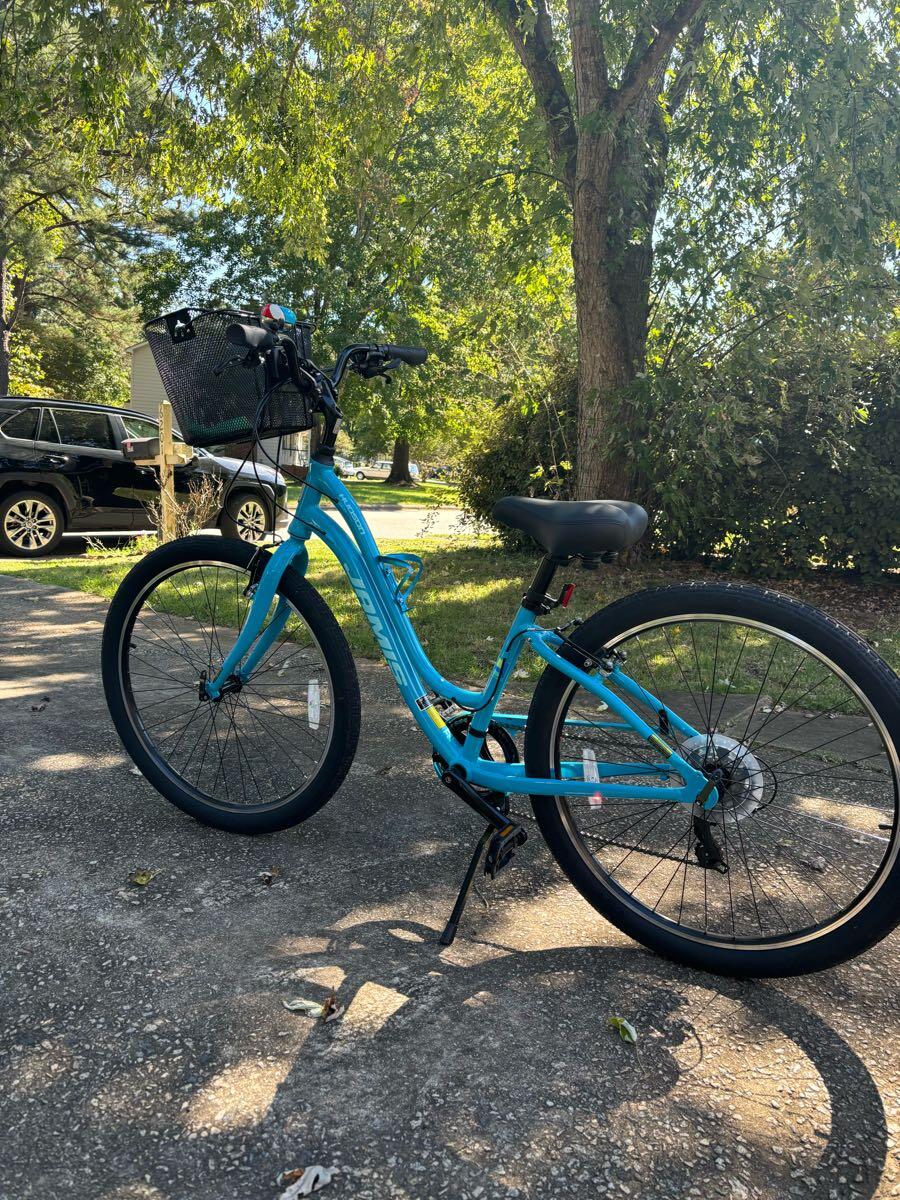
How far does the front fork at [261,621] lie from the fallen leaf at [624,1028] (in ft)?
5.05

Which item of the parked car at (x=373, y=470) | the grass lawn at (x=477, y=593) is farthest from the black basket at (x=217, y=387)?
the parked car at (x=373, y=470)

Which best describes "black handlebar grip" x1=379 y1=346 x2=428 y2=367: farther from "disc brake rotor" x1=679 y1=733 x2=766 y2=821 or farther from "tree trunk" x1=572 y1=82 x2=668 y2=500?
"tree trunk" x1=572 y1=82 x2=668 y2=500

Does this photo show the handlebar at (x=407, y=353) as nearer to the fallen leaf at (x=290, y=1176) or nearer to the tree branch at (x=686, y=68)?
the fallen leaf at (x=290, y=1176)

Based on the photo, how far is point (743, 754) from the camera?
2.27 m

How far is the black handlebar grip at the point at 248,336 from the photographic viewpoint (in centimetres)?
251

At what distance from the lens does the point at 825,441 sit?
779 cm

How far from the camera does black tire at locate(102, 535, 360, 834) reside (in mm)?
2725

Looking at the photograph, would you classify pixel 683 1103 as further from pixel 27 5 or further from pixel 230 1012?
pixel 27 5

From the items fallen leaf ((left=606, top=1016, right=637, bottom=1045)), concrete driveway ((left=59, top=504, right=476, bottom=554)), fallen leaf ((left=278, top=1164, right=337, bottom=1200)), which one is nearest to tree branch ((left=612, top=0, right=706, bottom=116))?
concrete driveway ((left=59, top=504, right=476, bottom=554))

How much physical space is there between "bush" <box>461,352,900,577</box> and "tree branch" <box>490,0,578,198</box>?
2229 mm

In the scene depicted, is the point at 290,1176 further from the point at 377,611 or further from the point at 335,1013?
the point at 377,611

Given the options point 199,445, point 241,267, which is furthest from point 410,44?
point 241,267

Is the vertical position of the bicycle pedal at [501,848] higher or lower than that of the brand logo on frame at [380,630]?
lower

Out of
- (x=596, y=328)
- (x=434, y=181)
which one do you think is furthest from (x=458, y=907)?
(x=434, y=181)
